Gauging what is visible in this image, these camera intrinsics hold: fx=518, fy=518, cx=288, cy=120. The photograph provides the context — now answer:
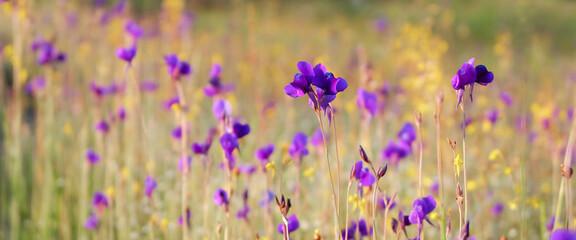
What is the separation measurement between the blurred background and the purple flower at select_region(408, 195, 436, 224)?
0.51 ft

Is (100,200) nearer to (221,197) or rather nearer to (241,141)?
(241,141)

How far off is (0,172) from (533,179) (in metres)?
3.13

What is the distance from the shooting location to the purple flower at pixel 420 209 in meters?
0.97

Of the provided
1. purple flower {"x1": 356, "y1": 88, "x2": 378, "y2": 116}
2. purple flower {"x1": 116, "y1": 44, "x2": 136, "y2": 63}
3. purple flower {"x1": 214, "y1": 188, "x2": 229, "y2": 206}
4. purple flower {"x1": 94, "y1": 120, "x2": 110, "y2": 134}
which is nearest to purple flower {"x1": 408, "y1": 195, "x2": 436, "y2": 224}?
purple flower {"x1": 214, "y1": 188, "x2": 229, "y2": 206}

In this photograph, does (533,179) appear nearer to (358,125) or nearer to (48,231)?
(358,125)

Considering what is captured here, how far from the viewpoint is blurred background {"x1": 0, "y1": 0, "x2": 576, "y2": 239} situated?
2.15 meters

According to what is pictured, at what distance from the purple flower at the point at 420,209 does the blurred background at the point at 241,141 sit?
156 mm

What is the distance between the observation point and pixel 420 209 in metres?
0.97

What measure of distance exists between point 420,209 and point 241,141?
2.18 ft

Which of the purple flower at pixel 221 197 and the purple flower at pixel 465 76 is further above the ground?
the purple flower at pixel 465 76

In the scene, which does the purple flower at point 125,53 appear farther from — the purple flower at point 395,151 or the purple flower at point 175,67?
the purple flower at point 395,151

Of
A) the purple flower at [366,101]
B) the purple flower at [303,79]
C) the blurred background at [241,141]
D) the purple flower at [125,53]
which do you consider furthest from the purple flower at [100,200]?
the purple flower at [303,79]

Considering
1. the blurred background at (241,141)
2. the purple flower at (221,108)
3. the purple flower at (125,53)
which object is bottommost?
the blurred background at (241,141)

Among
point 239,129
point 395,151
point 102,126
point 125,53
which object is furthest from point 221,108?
point 102,126
